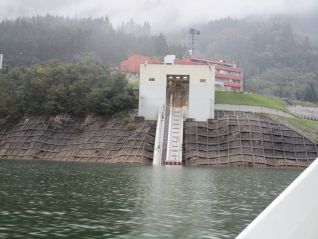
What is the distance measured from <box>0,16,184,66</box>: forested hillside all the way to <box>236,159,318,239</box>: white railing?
518ft

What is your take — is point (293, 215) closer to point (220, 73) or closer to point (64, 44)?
point (220, 73)

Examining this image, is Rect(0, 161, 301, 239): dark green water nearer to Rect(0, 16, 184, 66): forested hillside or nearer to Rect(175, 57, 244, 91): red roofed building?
Rect(175, 57, 244, 91): red roofed building

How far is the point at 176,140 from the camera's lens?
200 feet

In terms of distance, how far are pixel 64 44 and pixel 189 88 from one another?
342 feet

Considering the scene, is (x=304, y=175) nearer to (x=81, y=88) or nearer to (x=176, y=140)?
(x=176, y=140)

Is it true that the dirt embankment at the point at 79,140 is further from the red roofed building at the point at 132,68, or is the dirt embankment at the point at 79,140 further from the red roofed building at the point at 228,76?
the red roofed building at the point at 228,76

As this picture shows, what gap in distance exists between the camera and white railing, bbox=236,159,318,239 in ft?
13.7

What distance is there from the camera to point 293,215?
432cm

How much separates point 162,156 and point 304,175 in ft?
177

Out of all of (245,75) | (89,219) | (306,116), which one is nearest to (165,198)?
(89,219)

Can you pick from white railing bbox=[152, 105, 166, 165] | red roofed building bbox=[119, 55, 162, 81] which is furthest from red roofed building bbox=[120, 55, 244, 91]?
white railing bbox=[152, 105, 166, 165]

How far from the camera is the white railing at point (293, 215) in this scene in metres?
4.16

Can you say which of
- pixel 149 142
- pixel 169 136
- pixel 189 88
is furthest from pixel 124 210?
pixel 189 88

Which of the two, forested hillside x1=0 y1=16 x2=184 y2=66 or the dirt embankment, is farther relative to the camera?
forested hillside x1=0 y1=16 x2=184 y2=66
